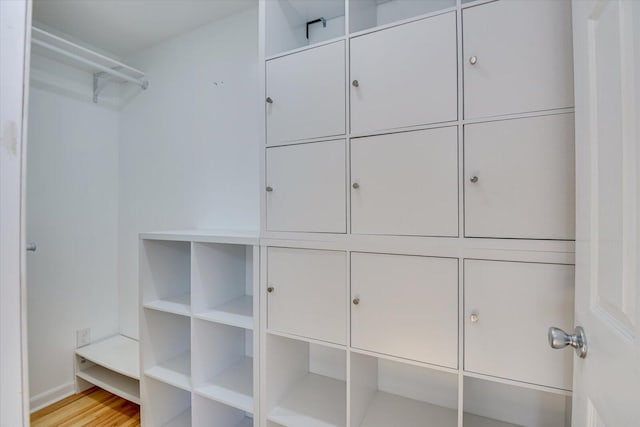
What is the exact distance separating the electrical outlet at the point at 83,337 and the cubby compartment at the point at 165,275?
1021 mm

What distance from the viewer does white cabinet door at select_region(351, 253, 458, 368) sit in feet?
3.28

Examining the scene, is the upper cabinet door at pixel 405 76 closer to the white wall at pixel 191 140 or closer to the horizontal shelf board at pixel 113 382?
the white wall at pixel 191 140

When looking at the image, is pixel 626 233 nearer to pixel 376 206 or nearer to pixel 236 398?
pixel 376 206

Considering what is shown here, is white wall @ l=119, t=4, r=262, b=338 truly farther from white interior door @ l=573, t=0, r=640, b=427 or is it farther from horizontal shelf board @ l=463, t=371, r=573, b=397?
white interior door @ l=573, t=0, r=640, b=427

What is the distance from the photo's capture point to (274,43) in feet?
4.56

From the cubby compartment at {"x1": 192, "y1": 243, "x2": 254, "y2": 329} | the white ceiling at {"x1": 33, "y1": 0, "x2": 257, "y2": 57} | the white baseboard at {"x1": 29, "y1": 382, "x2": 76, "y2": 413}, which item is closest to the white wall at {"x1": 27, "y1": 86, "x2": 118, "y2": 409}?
the white baseboard at {"x1": 29, "y1": 382, "x2": 76, "y2": 413}

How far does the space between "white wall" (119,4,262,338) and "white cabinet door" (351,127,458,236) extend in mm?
864

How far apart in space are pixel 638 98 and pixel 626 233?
0.22 metres

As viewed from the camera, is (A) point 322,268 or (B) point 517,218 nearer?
(B) point 517,218

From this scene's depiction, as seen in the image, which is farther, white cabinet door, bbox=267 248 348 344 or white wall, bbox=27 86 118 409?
white wall, bbox=27 86 118 409

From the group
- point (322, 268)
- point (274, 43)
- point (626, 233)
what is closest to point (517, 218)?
point (626, 233)

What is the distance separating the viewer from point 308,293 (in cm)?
125

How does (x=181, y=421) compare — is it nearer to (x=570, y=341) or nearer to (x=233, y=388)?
(x=233, y=388)

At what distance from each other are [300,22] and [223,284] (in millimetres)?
1480
